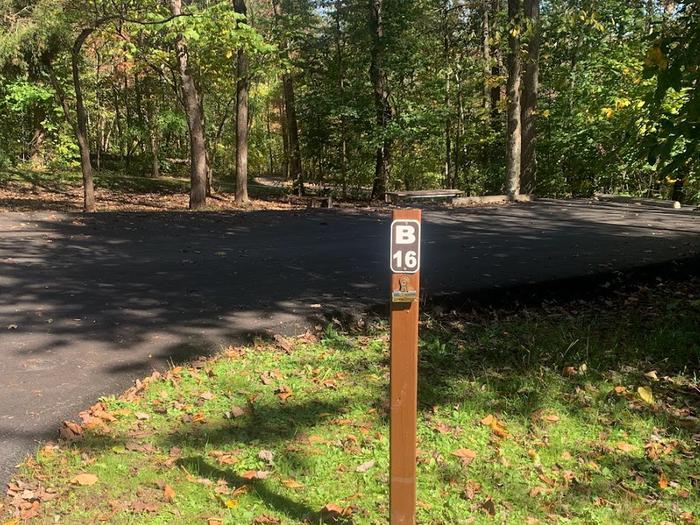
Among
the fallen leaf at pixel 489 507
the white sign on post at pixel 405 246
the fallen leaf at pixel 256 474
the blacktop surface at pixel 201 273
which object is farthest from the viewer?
the blacktop surface at pixel 201 273

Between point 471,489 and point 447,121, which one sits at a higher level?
point 447,121

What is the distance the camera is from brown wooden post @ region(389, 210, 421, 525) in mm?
2398

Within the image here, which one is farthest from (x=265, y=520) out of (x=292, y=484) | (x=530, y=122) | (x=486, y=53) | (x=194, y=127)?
(x=486, y=53)

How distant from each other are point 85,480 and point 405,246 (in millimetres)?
2228

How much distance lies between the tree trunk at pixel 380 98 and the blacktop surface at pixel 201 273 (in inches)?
250

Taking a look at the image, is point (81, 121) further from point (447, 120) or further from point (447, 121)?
point (447, 121)

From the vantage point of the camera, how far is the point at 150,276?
7.39 metres

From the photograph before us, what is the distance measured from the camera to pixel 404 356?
246 centimetres

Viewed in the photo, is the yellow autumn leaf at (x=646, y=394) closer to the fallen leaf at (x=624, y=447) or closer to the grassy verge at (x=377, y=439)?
the grassy verge at (x=377, y=439)

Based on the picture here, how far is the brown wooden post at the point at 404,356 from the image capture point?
94.4 inches

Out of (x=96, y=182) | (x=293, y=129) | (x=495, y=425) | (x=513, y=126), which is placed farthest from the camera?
(x=96, y=182)

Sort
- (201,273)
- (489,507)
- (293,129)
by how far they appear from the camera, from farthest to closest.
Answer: (293,129), (201,273), (489,507)

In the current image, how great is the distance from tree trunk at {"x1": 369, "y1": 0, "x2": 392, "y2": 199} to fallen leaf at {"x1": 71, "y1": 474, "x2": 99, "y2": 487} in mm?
16773

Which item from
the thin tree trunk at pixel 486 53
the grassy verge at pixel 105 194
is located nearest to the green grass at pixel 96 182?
the grassy verge at pixel 105 194
